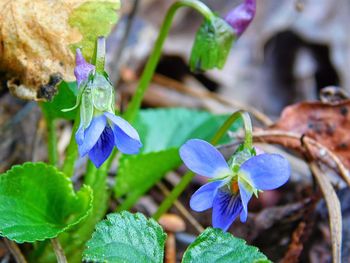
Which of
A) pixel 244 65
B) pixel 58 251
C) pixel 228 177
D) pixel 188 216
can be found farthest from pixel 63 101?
pixel 244 65

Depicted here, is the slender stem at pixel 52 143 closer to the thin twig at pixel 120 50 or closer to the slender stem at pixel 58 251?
the slender stem at pixel 58 251

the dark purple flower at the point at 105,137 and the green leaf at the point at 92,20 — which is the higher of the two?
the green leaf at the point at 92,20

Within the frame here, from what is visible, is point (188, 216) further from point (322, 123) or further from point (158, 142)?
point (322, 123)

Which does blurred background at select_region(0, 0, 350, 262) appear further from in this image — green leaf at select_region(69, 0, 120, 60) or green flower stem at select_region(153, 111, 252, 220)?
green leaf at select_region(69, 0, 120, 60)

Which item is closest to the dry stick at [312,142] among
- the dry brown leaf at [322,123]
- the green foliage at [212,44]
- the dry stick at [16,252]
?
the dry brown leaf at [322,123]

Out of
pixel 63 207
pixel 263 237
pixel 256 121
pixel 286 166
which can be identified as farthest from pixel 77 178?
pixel 286 166

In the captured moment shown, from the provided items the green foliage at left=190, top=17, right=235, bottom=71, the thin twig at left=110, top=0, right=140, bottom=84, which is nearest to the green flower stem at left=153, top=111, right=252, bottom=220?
the green foliage at left=190, top=17, right=235, bottom=71

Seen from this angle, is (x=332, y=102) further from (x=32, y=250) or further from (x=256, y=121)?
(x=32, y=250)
